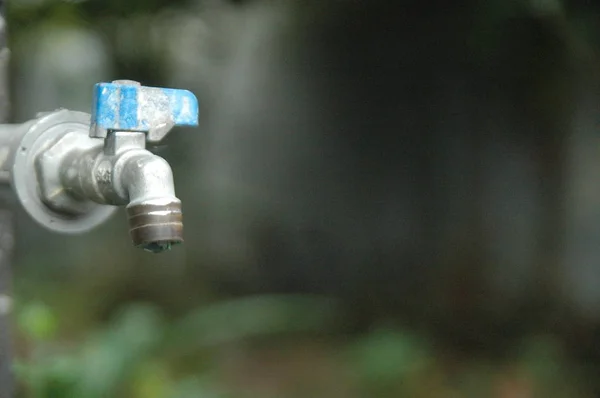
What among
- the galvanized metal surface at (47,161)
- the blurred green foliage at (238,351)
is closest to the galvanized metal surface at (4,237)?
the galvanized metal surface at (47,161)

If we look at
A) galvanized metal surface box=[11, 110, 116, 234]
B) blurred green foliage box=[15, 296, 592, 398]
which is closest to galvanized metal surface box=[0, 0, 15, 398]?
galvanized metal surface box=[11, 110, 116, 234]

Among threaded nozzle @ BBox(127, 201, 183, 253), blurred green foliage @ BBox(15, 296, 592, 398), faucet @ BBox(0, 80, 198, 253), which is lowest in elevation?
threaded nozzle @ BBox(127, 201, 183, 253)

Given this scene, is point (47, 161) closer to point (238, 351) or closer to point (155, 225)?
point (155, 225)

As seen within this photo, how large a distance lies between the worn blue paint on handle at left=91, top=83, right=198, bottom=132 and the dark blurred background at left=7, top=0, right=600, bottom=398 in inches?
25.5

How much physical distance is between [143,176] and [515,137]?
2.29 feet

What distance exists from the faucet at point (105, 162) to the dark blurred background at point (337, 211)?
601 millimetres

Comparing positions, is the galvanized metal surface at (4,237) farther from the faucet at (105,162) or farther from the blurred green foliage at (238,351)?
the blurred green foliage at (238,351)

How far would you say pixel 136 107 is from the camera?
13.4 inches

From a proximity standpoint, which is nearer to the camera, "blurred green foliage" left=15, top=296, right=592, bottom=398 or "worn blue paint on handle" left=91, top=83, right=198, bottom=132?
"worn blue paint on handle" left=91, top=83, right=198, bottom=132

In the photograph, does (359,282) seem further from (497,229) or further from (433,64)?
(433,64)

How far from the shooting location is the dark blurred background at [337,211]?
0.91m

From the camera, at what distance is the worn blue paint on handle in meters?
0.33

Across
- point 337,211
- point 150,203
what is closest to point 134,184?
point 150,203

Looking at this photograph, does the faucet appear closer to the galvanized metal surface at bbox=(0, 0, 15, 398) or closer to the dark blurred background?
the galvanized metal surface at bbox=(0, 0, 15, 398)
